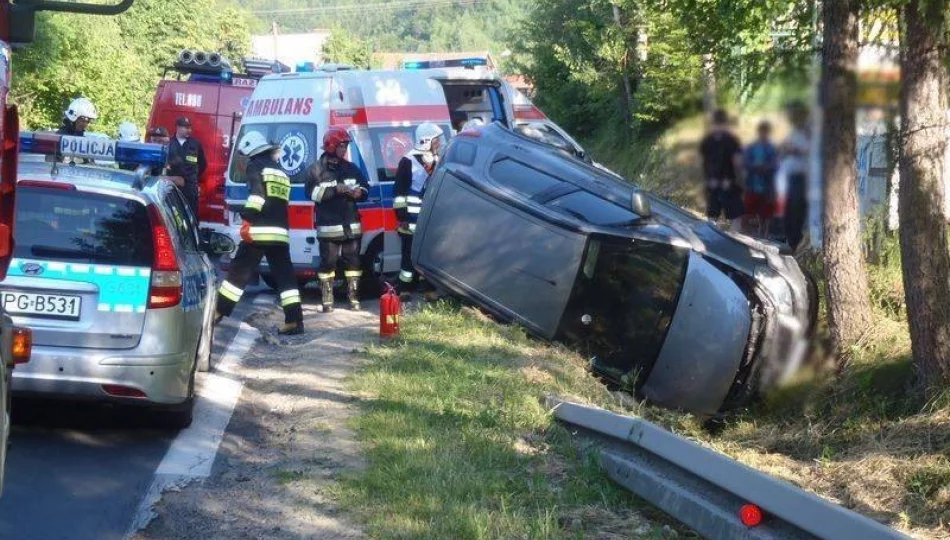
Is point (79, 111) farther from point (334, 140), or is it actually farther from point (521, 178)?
point (521, 178)

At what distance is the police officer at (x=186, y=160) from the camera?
631 inches

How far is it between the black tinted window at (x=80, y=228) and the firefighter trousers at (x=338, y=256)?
5570 mm

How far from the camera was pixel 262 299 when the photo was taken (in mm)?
14492

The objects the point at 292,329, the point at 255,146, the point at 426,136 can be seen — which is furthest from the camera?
the point at 426,136

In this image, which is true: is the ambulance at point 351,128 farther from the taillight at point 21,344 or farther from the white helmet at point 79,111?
the taillight at point 21,344

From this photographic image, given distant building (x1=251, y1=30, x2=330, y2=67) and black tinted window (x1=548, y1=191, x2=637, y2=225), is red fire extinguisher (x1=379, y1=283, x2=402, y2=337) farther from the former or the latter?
distant building (x1=251, y1=30, x2=330, y2=67)

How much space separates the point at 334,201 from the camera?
1337 cm

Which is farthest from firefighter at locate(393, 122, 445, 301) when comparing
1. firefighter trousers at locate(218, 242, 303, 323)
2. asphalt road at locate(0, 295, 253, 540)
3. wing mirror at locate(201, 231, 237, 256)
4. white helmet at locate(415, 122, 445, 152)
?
asphalt road at locate(0, 295, 253, 540)

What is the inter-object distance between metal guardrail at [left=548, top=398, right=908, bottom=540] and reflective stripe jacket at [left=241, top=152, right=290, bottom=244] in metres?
5.07

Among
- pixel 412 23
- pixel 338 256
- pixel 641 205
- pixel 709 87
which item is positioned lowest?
pixel 338 256

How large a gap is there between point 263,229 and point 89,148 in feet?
10.2

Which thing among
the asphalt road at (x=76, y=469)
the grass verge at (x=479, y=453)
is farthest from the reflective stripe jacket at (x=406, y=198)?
the asphalt road at (x=76, y=469)

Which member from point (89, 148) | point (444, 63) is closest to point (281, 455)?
point (89, 148)

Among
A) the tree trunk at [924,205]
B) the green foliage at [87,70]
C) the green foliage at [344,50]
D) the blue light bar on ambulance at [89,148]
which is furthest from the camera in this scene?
the green foliage at [344,50]
